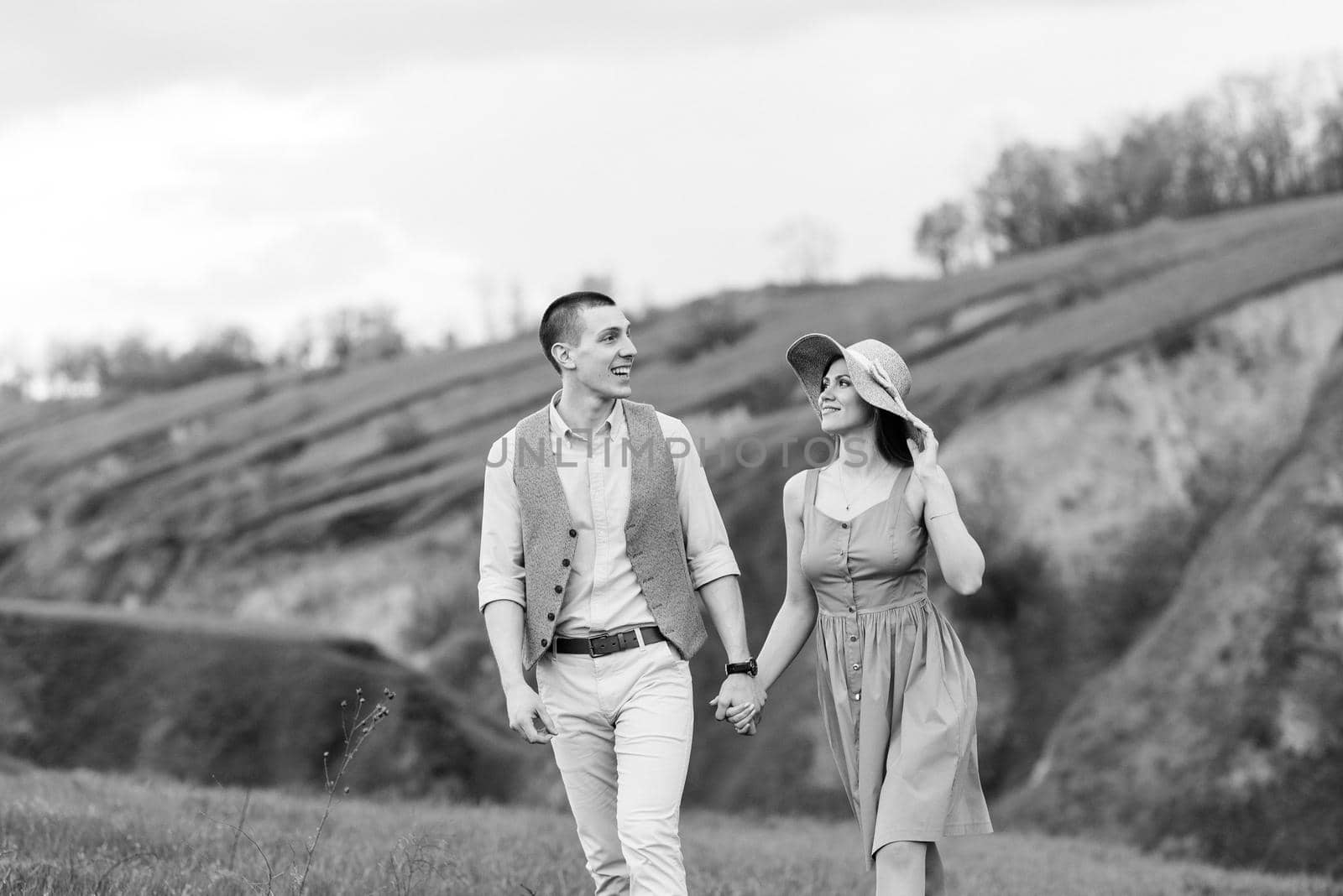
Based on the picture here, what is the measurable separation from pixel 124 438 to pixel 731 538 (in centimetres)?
3419

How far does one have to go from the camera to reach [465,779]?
51.8 ft

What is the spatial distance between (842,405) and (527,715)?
5.47ft

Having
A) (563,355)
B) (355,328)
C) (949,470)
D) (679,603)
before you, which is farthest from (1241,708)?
(355,328)

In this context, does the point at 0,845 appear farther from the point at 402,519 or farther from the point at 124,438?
the point at 124,438

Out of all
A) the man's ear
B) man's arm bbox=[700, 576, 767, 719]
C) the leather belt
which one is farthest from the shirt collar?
the leather belt

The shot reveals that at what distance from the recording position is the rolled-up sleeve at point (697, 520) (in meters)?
6.30

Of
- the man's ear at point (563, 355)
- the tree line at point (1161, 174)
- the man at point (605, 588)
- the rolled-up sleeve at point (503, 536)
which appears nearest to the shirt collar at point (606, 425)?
the man at point (605, 588)

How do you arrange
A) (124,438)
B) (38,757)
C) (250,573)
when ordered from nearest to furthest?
(38,757)
(250,573)
(124,438)

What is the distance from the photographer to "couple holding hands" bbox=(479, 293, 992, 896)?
19.1 feet

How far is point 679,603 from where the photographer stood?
605 centimetres

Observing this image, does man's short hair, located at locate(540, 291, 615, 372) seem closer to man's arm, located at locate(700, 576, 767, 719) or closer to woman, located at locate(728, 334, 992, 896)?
woman, located at locate(728, 334, 992, 896)

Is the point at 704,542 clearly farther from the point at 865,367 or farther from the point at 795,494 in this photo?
the point at 865,367

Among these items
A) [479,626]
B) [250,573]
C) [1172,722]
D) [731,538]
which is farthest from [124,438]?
[1172,722]

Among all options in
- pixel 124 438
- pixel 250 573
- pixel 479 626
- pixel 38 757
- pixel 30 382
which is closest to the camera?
pixel 38 757
